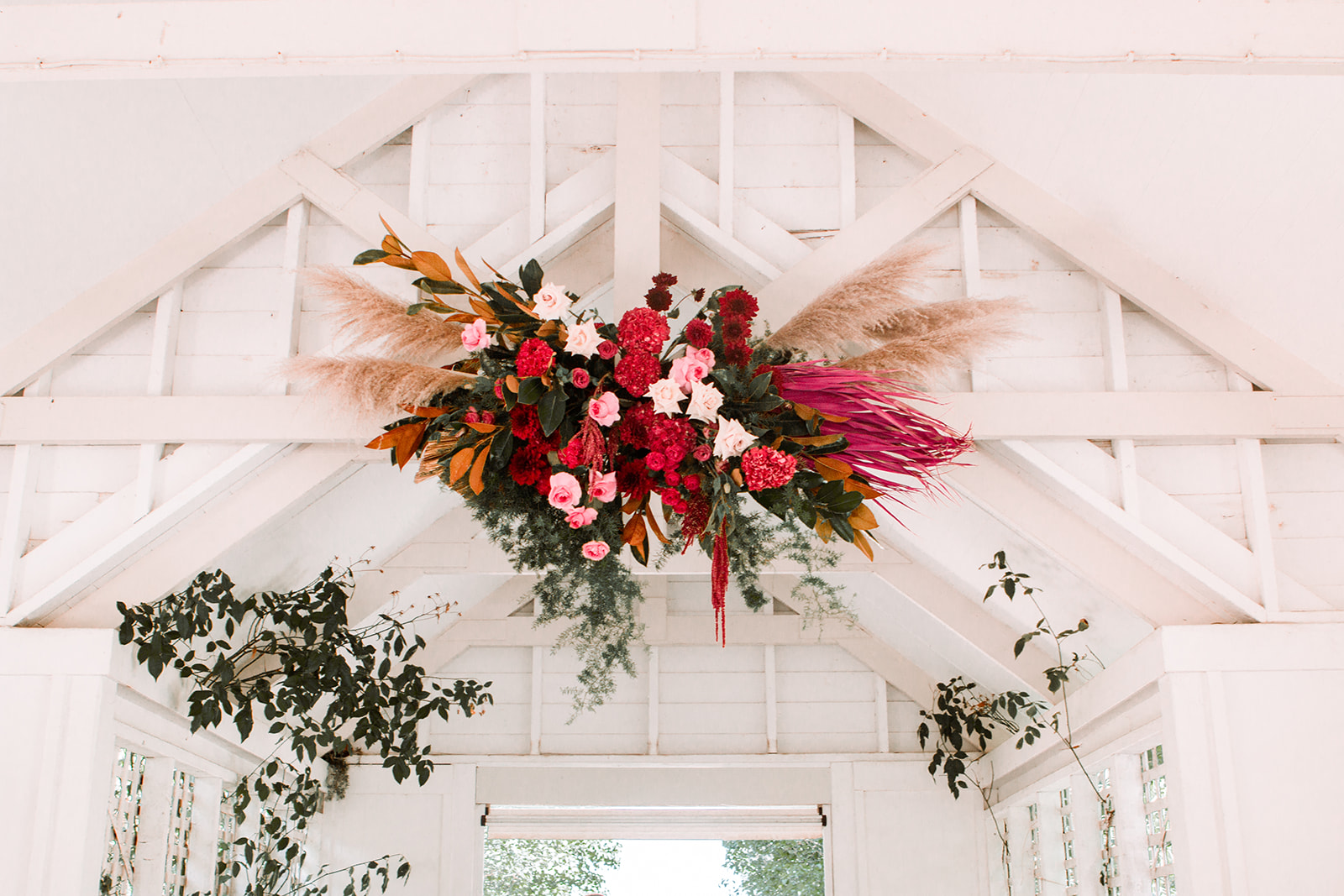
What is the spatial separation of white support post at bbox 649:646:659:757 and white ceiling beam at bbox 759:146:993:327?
3.33 m

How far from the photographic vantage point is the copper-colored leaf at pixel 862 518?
2.64m

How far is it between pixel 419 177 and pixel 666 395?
1.42 m

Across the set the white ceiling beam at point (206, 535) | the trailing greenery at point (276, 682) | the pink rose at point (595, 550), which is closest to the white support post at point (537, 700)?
the trailing greenery at point (276, 682)

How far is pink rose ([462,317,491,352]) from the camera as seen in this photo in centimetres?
259

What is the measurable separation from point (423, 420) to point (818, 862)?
203 inches

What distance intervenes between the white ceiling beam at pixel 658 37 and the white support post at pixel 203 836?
3.14 metres

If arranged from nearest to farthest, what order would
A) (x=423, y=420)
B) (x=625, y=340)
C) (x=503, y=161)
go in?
(x=625, y=340), (x=423, y=420), (x=503, y=161)

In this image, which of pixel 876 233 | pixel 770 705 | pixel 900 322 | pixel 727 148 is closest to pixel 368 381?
pixel 900 322

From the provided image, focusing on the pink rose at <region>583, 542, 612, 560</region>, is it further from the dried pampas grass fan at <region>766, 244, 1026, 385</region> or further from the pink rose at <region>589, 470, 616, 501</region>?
the dried pampas grass fan at <region>766, 244, 1026, 385</region>

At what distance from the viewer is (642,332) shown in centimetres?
256

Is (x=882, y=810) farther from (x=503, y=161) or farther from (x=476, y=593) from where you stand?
(x=503, y=161)

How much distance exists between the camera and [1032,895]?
5.34m

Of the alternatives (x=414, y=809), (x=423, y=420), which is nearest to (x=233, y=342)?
(x=423, y=420)

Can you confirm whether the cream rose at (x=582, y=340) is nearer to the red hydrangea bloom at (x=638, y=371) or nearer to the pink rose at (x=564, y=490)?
the red hydrangea bloom at (x=638, y=371)
